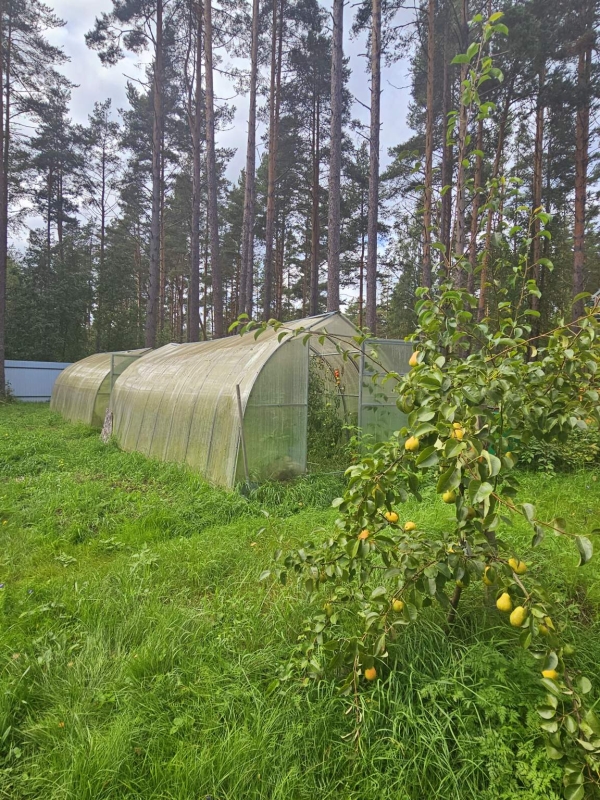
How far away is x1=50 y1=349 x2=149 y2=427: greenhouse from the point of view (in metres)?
10.8

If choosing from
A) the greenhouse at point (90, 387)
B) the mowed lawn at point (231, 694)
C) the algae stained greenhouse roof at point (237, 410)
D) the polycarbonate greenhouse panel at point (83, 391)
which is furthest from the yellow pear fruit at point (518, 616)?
the polycarbonate greenhouse panel at point (83, 391)

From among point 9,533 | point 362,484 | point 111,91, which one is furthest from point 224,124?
point 362,484

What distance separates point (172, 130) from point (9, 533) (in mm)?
17832

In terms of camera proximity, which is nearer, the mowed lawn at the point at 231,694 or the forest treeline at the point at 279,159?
the mowed lawn at the point at 231,694

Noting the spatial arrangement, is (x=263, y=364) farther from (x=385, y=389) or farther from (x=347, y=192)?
(x=347, y=192)

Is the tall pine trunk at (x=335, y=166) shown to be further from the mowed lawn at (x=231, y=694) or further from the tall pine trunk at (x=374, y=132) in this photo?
the mowed lawn at (x=231, y=694)

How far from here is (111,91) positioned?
20297mm

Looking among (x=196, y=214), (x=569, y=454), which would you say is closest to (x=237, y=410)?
(x=569, y=454)

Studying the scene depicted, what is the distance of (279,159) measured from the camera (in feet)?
50.8

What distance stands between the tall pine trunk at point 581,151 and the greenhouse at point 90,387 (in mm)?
11174

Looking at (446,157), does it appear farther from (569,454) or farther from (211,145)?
(569,454)

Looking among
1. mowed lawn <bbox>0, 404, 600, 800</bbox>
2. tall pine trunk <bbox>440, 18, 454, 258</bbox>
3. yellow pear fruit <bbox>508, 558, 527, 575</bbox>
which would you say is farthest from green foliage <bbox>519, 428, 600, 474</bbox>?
tall pine trunk <bbox>440, 18, 454, 258</bbox>

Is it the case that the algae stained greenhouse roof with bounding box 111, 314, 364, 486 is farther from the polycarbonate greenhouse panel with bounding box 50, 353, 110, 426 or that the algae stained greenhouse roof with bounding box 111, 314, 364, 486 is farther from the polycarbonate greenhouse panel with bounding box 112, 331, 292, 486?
the polycarbonate greenhouse panel with bounding box 50, 353, 110, 426

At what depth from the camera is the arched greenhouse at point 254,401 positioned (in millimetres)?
5398
